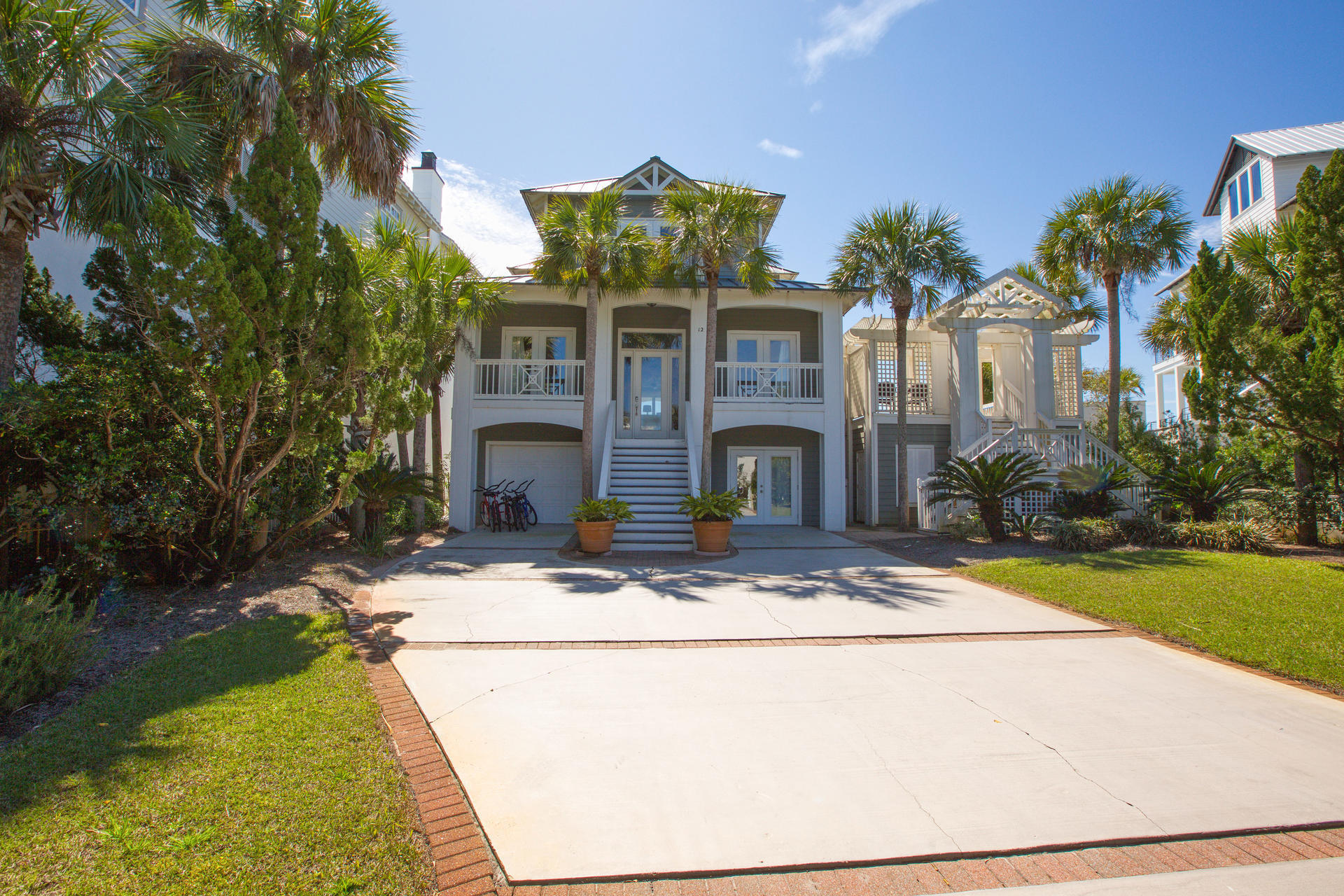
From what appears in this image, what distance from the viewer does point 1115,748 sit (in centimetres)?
376

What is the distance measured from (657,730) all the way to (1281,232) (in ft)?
42.5

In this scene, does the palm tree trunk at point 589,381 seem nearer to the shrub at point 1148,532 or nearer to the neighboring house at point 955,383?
the neighboring house at point 955,383

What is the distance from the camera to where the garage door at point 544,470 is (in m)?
16.7

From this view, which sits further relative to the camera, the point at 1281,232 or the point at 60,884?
the point at 1281,232

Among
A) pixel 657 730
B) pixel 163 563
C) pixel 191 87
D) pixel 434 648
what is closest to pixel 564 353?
pixel 191 87

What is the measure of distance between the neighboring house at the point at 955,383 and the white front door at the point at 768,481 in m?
1.85

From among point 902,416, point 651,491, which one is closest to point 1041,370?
point 902,416

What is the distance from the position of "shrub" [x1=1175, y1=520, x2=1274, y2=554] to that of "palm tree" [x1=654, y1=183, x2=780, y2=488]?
8.00 m

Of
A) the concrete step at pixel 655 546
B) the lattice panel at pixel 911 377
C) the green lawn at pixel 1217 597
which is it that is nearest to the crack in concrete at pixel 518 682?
the green lawn at pixel 1217 597

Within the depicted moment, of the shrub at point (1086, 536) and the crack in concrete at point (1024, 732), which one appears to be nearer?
the crack in concrete at point (1024, 732)

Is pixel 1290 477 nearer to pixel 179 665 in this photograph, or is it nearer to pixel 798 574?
pixel 798 574

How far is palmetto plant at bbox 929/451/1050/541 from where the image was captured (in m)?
11.6

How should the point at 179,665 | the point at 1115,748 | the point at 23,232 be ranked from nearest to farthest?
1. the point at 1115,748
2. the point at 179,665
3. the point at 23,232

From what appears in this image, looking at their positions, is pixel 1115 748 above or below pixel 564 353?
below
